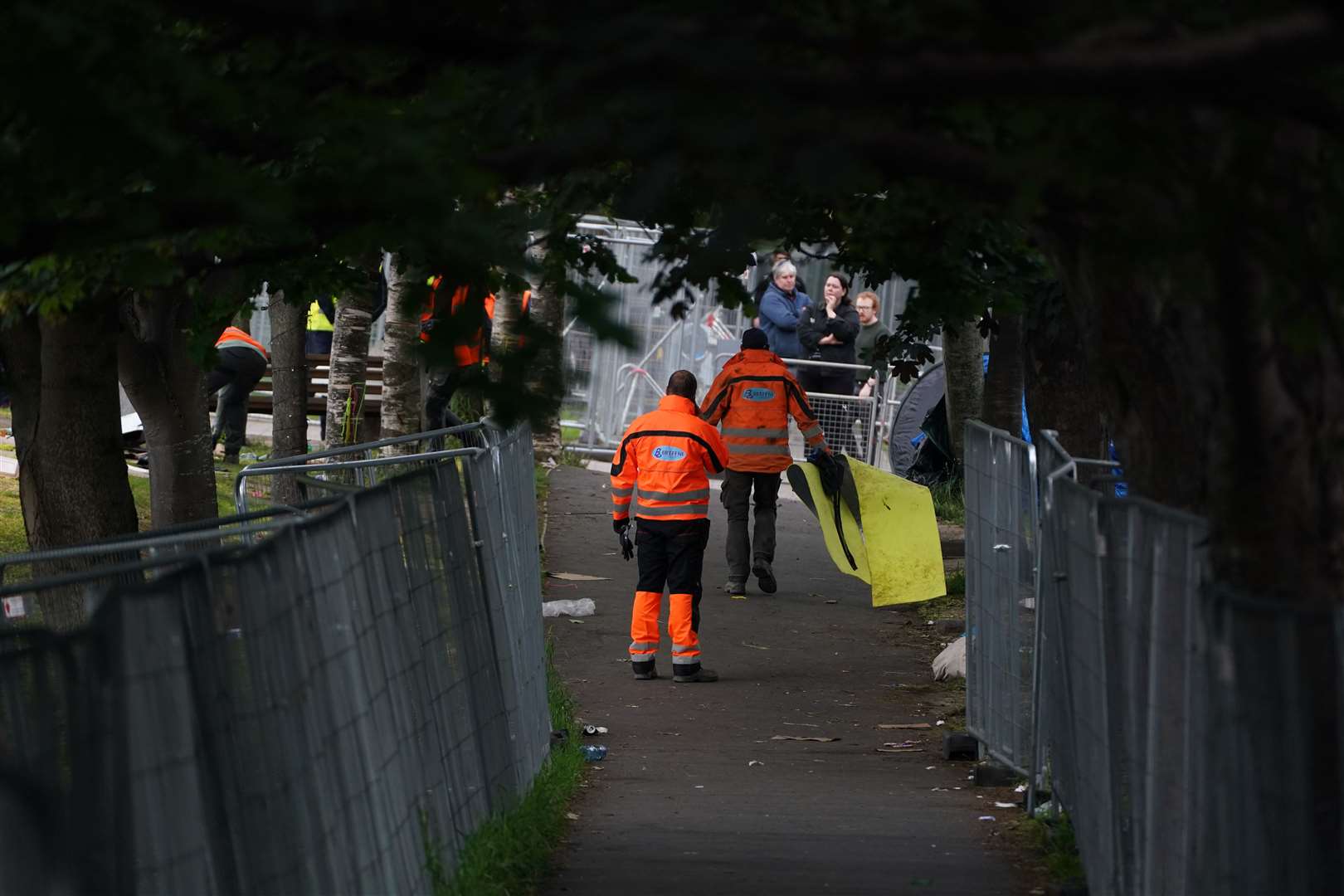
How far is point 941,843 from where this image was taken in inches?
276

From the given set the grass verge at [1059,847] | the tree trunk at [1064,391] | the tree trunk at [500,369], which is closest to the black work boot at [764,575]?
the tree trunk at [1064,391]

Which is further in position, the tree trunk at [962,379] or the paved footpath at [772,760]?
the tree trunk at [962,379]

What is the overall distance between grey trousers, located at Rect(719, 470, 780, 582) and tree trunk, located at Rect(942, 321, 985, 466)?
92.1 inches

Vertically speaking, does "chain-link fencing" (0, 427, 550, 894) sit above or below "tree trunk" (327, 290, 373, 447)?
below

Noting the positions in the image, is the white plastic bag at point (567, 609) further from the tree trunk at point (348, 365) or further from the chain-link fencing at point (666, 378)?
the chain-link fencing at point (666, 378)

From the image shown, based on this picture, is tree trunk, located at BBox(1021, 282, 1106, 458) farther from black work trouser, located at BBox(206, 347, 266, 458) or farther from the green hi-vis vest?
the green hi-vis vest

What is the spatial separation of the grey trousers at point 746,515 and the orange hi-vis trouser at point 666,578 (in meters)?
2.27

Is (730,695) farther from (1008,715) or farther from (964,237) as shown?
(964,237)

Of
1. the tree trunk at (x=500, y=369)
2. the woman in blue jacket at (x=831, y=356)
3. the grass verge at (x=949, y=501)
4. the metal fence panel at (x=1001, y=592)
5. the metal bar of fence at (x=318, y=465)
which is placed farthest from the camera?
the woman in blue jacket at (x=831, y=356)

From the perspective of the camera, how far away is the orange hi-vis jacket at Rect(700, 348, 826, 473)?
12953mm

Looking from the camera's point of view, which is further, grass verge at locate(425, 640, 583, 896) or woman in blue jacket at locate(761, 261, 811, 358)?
woman in blue jacket at locate(761, 261, 811, 358)

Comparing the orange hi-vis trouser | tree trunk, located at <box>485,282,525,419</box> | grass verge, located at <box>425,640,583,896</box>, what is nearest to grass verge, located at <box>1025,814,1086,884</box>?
grass verge, located at <box>425,640,583,896</box>

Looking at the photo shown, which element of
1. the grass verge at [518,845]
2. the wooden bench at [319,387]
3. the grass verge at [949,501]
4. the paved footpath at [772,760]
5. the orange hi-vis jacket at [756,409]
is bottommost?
the paved footpath at [772,760]

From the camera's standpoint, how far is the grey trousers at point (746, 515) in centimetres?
1306
